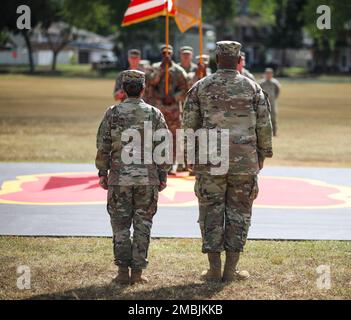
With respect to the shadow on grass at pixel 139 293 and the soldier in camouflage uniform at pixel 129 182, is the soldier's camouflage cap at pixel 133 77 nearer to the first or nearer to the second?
the soldier in camouflage uniform at pixel 129 182

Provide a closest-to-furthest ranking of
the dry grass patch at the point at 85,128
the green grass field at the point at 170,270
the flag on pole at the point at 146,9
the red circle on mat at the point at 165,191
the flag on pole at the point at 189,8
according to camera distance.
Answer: the green grass field at the point at 170,270 < the red circle on mat at the point at 165,191 < the flag on pole at the point at 146,9 < the flag on pole at the point at 189,8 < the dry grass patch at the point at 85,128

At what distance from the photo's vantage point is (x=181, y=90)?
13.7m

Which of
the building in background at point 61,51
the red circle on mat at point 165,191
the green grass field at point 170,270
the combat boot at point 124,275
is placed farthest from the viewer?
the building in background at point 61,51

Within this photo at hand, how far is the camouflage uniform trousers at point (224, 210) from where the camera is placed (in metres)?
6.96

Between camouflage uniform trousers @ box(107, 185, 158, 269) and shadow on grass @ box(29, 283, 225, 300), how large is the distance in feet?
0.81

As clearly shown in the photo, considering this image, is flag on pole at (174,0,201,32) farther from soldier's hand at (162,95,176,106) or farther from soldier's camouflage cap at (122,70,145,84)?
soldier's camouflage cap at (122,70,145,84)

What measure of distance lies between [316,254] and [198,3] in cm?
686

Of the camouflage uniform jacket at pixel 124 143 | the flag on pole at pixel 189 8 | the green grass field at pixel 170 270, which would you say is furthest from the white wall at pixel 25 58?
the camouflage uniform jacket at pixel 124 143

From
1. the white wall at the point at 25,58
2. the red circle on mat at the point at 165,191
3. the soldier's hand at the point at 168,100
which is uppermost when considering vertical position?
the soldier's hand at the point at 168,100

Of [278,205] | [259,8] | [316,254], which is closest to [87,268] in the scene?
[316,254]

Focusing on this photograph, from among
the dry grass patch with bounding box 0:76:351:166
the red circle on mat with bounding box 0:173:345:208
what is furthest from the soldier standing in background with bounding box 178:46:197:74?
the dry grass patch with bounding box 0:76:351:166

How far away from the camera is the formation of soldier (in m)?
6.88
